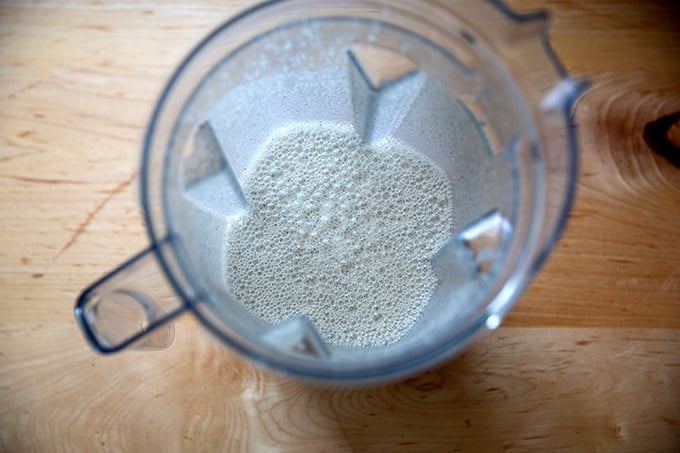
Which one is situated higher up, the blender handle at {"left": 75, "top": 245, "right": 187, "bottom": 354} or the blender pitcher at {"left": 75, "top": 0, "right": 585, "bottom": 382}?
the blender pitcher at {"left": 75, "top": 0, "right": 585, "bottom": 382}

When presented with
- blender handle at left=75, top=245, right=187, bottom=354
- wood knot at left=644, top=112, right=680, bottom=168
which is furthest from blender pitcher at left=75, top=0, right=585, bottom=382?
wood knot at left=644, top=112, right=680, bottom=168

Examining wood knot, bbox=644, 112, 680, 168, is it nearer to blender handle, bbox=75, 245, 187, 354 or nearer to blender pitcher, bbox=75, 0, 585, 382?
blender pitcher, bbox=75, 0, 585, 382

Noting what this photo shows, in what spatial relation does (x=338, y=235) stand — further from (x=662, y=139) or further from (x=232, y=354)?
(x=662, y=139)

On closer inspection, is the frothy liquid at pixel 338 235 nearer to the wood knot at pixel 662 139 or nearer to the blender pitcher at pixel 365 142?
the blender pitcher at pixel 365 142

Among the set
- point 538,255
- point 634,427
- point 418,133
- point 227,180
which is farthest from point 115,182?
point 634,427

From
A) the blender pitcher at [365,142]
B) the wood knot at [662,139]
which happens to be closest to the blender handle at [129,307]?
the blender pitcher at [365,142]

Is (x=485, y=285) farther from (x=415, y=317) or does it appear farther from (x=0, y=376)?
(x=0, y=376)

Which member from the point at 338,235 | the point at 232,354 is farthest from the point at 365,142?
the point at 232,354
